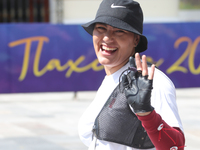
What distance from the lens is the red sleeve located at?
1876 mm

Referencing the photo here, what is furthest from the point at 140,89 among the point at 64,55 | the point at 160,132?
the point at 64,55

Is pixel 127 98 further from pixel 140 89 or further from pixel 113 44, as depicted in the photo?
pixel 113 44

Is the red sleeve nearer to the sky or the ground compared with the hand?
nearer to the ground

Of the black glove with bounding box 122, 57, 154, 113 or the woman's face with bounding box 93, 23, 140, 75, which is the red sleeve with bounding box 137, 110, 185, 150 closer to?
the black glove with bounding box 122, 57, 154, 113

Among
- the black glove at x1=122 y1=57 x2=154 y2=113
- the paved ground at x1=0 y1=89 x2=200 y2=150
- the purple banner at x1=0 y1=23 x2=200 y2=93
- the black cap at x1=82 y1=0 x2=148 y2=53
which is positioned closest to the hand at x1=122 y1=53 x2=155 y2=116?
the black glove at x1=122 y1=57 x2=154 y2=113

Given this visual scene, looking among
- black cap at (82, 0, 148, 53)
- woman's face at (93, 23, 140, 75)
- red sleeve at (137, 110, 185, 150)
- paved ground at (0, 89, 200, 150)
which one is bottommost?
paved ground at (0, 89, 200, 150)

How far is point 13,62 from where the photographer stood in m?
11.0

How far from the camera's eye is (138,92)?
1860 mm

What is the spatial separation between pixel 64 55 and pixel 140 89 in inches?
372

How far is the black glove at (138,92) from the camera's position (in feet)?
6.03

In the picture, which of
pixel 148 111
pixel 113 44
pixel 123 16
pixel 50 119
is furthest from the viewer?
pixel 50 119

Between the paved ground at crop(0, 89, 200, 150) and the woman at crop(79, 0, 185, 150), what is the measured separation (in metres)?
4.07

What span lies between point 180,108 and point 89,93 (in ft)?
11.8

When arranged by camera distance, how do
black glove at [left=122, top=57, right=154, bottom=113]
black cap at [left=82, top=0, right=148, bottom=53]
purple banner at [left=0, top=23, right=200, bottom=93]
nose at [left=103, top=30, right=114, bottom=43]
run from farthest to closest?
purple banner at [left=0, top=23, right=200, bottom=93]
nose at [left=103, top=30, right=114, bottom=43]
black cap at [left=82, top=0, right=148, bottom=53]
black glove at [left=122, top=57, right=154, bottom=113]
